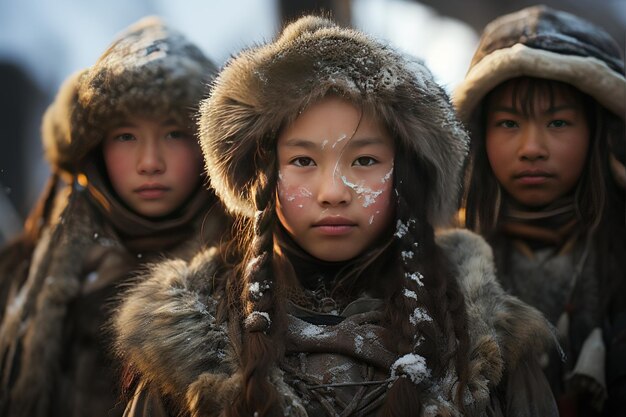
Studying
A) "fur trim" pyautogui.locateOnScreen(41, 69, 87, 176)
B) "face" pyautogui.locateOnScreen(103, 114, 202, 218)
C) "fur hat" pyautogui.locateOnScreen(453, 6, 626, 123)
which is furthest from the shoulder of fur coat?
"fur trim" pyautogui.locateOnScreen(41, 69, 87, 176)

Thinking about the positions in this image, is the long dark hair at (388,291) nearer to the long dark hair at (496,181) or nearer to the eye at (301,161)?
the eye at (301,161)

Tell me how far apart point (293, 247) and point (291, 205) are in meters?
0.16

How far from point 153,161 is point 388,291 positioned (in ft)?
3.53

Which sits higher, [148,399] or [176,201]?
[176,201]

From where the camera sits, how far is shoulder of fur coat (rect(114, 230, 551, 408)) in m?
2.30

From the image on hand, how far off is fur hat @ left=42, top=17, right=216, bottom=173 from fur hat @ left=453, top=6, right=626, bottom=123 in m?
1.02

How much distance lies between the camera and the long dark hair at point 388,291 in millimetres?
2250

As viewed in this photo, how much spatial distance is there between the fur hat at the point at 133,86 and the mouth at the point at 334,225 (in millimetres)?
929

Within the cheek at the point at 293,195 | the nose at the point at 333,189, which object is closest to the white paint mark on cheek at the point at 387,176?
the nose at the point at 333,189

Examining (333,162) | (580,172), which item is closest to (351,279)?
(333,162)

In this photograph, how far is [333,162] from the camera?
2383 mm

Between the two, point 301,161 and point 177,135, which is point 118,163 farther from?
point 301,161

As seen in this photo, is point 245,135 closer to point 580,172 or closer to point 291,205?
point 291,205

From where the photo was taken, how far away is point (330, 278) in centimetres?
254
